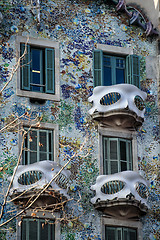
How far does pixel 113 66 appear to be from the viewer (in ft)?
86.6

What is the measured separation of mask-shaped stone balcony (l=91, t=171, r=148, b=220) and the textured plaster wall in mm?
390

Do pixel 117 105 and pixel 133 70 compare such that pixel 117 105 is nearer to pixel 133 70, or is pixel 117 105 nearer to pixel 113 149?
pixel 113 149

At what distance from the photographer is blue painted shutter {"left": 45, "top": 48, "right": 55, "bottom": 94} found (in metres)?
25.1

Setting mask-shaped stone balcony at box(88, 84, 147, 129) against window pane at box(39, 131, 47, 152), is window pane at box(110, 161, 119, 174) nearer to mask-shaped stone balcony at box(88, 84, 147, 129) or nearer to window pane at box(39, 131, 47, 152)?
mask-shaped stone balcony at box(88, 84, 147, 129)

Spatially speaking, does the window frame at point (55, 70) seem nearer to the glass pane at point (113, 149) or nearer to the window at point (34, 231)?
the glass pane at point (113, 149)

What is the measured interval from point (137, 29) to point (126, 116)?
414 cm

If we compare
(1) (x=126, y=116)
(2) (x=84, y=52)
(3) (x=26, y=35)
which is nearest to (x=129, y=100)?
(1) (x=126, y=116)

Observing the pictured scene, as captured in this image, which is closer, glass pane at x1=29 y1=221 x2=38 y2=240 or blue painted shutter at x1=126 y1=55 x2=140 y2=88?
glass pane at x1=29 y1=221 x2=38 y2=240

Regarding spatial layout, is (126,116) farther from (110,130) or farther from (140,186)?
(140,186)

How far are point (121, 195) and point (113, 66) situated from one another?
5.24 metres

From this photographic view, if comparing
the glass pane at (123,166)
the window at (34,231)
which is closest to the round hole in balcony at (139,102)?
the glass pane at (123,166)

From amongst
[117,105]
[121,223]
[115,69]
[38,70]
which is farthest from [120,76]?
[121,223]

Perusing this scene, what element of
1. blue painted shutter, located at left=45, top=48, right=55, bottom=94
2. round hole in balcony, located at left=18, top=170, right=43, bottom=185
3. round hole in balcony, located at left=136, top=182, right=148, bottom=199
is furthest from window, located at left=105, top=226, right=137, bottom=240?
blue painted shutter, located at left=45, top=48, right=55, bottom=94

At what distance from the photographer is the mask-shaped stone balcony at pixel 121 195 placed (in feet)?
77.5
